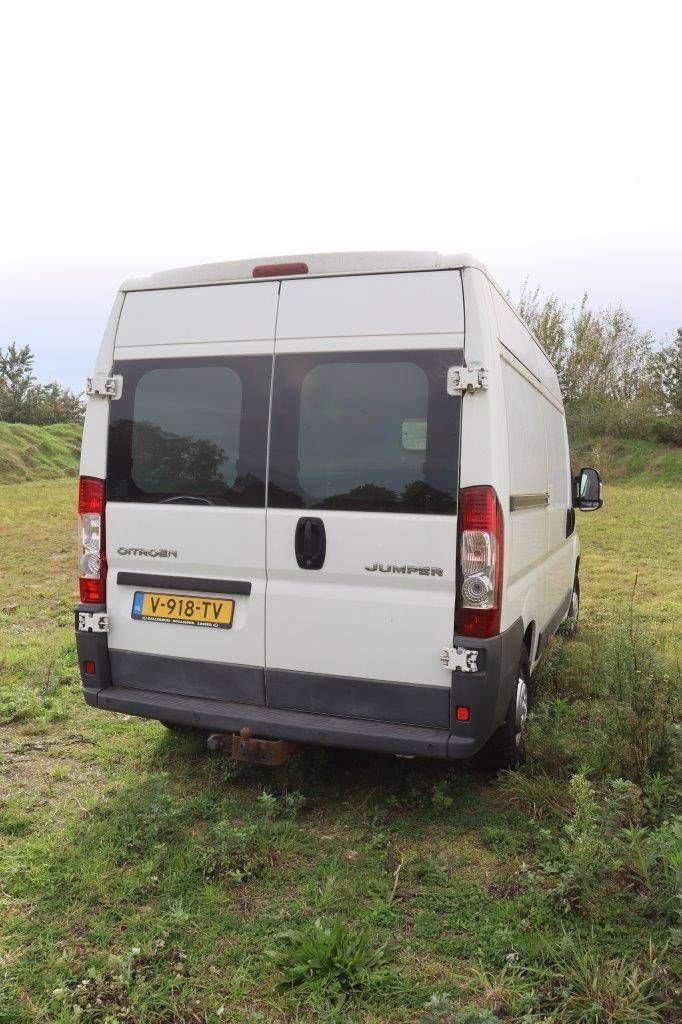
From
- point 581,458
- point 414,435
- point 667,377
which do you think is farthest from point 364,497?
point 667,377

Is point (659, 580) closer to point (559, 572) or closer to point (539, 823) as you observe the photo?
point (559, 572)

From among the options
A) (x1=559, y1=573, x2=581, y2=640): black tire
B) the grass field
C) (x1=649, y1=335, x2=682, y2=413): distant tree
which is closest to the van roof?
the grass field

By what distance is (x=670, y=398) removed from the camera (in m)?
26.7

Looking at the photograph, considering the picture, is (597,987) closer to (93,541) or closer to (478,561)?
(478,561)

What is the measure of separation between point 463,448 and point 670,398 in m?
26.0

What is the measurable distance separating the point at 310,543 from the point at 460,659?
0.85m

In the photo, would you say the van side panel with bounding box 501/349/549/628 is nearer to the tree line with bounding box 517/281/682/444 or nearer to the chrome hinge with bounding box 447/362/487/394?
the chrome hinge with bounding box 447/362/487/394

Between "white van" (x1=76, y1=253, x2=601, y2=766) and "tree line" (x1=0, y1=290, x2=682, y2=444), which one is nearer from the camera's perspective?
"white van" (x1=76, y1=253, x2=601, y2=766)

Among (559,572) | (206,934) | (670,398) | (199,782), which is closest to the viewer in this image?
(206,934)

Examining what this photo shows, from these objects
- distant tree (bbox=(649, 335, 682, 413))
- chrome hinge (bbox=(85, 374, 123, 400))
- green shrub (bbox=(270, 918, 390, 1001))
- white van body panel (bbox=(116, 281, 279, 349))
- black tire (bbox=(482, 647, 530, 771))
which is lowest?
green shrub (bbox=(270, 918, 390, 1001))

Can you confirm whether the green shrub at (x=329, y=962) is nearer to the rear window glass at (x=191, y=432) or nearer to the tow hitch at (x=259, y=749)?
the tow hitch at (x=259, y=749)

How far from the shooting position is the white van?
340 centimetres

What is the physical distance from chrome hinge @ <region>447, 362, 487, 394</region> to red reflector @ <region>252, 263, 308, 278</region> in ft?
2.96

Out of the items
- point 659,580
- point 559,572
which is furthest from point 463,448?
point 659,580
